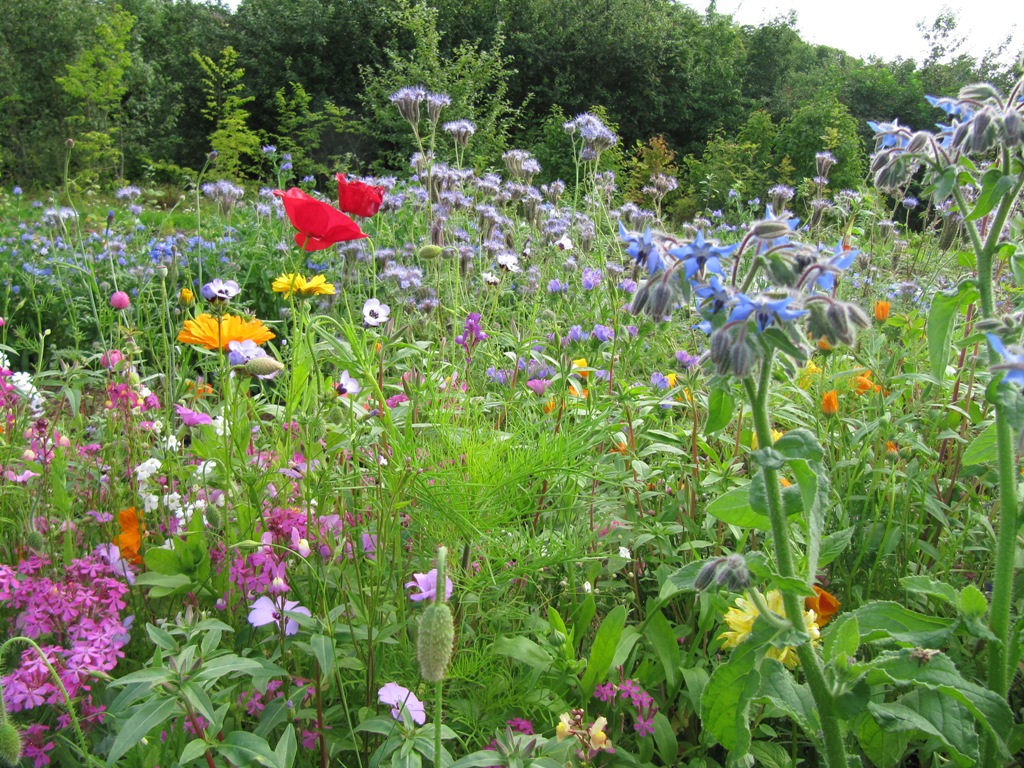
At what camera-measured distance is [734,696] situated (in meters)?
1.06

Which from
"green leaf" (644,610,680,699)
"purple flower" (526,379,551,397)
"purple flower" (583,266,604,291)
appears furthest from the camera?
"purple flower" (583,266,604,291)

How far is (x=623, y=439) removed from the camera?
1.91 metres

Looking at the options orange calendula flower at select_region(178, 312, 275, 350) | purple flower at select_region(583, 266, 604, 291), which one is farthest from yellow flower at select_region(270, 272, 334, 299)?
purple flower at select_region(583, 266, 604, 291)

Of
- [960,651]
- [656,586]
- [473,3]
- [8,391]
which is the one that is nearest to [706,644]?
[656,586]

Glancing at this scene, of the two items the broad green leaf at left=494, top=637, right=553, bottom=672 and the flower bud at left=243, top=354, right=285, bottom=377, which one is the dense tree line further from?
the broad green leaf at left=494, top=637, right=553, bottom=672

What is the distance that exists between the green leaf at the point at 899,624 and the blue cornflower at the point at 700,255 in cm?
59

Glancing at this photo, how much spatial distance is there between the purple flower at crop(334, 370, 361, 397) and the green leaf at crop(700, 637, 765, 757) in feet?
3.06

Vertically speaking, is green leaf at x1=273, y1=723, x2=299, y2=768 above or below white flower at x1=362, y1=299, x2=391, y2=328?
below

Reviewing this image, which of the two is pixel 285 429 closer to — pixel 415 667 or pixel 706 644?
pixel 415 667

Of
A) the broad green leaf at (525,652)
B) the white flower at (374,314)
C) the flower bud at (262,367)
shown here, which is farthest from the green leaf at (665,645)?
the white flower at (374,314)

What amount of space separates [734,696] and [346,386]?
38.2 inches

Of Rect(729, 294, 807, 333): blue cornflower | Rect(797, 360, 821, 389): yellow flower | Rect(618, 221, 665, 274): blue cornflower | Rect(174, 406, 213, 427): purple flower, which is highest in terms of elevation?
Rect(618, 221, 665, 274): blue cornflower

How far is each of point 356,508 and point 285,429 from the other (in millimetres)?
→ 259

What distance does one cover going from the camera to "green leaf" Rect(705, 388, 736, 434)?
1076mm
